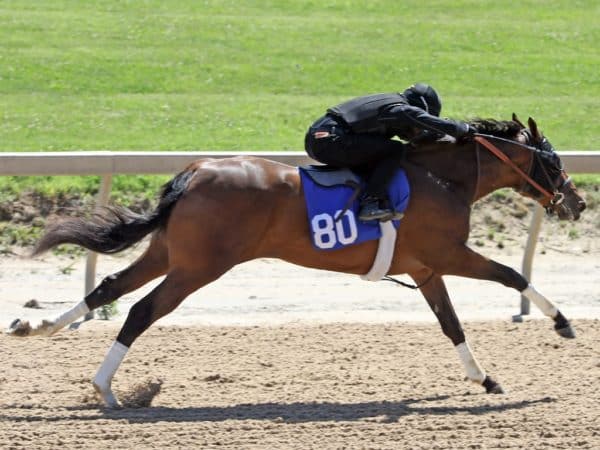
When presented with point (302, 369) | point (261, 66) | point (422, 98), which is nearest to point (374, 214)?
point (422, 98)

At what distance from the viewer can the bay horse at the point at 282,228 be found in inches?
288

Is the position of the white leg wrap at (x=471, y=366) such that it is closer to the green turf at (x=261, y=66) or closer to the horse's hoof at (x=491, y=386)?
the horse's hoof at (x=491, y=386)

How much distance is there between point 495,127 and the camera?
8.23 meters

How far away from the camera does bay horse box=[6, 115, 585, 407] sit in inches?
288

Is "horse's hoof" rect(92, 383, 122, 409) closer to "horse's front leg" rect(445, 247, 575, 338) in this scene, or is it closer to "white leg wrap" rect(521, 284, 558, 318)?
"horse's front leg" rect(445, 247, 575, 338)

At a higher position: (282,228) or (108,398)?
(282,228)

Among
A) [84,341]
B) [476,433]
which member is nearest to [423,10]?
[84,341]

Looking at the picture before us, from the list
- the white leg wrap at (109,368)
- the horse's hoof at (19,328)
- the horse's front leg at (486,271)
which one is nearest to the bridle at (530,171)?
the horse's front leg at (486,271)

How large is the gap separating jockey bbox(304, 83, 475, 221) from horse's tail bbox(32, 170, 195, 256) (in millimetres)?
926

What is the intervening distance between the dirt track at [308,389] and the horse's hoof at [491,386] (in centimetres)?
9

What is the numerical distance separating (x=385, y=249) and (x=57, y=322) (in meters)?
2.16

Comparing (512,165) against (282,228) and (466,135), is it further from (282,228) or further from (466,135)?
(282,228)

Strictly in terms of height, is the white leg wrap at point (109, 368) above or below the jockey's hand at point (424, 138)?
below

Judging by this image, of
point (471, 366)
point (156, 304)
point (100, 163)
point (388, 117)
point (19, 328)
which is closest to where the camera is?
point (156, 304)
